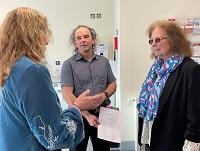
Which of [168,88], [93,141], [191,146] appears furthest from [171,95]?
[93,141]

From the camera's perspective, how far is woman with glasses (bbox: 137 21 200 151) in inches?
72.1

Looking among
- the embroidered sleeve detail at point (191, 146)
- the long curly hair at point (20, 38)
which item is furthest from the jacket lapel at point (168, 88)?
the long curly hair at point (20, 38)

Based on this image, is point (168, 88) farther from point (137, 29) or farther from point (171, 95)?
point (137, 29)

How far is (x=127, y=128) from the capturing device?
342 centimetres

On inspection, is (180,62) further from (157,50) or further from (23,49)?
(23,49)

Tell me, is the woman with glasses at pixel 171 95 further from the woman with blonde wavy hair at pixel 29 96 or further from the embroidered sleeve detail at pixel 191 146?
the woman with blonde wavy hair at pixel 29 96

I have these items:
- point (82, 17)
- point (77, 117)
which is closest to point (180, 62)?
point (77, 117)

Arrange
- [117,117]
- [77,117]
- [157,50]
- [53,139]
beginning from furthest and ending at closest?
[117,117] < [157,50] < [77,117] < [53,139]

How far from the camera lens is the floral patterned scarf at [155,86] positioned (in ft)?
6.54

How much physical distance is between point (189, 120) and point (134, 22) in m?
1.68

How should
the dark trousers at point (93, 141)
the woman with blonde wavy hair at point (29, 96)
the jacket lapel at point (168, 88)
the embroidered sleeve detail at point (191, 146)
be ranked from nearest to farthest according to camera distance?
the woman with blonde wavy hair at point (29, 96)
the embroidered sleeve detail at point (191, 146)
the jacket lapel at point (168, 88)
the dark trousers at point (93, 141)

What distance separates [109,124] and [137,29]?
1.28m

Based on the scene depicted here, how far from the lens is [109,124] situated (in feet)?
7.98

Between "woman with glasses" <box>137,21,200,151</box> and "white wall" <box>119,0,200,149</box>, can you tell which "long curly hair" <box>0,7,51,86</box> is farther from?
"white wall" <box>119,0,200,149</box>
